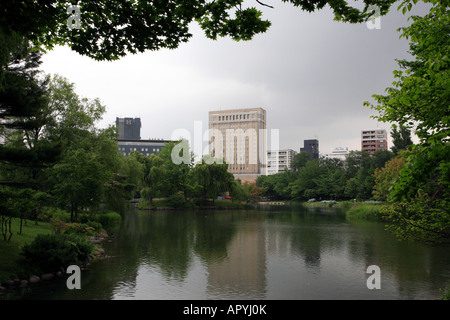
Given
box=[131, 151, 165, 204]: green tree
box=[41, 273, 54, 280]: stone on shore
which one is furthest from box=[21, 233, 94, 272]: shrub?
box=[131, 151, 165, 204]: green tree

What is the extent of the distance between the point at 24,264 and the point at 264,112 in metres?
141

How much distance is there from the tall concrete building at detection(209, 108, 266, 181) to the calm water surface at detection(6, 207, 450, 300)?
384ft

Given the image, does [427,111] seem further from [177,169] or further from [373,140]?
[373,140]

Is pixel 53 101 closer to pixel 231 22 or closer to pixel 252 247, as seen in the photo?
pixel 252 247

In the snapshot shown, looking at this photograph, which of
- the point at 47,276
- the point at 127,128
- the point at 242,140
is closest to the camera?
the point at 47,276

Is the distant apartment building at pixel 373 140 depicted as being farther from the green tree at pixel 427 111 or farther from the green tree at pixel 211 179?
the green tree at pixel 427 111

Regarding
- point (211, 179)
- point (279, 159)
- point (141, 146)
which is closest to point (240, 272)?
point (211, 179)

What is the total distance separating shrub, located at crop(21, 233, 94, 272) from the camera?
12.2 metres

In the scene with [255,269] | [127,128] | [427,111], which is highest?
[127,128]

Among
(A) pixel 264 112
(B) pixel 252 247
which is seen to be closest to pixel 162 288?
(B) pixel 252 247

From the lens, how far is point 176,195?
55.3 m

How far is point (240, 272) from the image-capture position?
44.4 ft

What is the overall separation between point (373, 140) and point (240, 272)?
458 ft

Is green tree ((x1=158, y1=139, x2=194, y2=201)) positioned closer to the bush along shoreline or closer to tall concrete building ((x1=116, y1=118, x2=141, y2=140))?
the bush along shoreline
